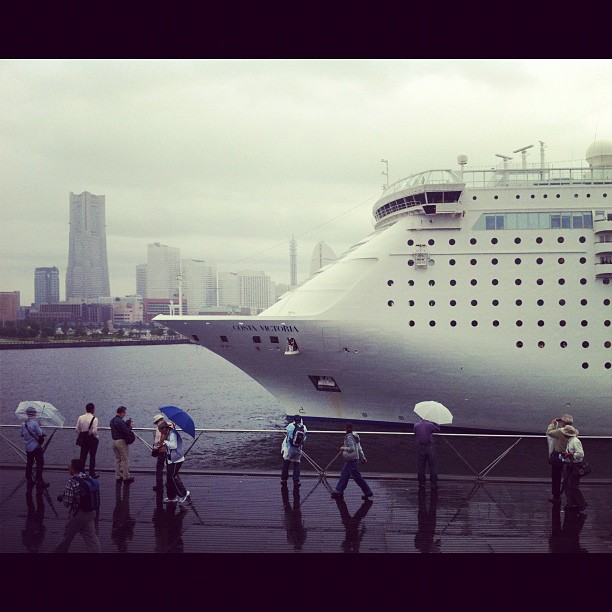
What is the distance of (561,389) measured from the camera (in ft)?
61.2

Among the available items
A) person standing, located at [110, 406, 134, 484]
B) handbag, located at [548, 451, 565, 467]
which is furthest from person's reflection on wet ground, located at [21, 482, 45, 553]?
handbag, located at [548, 451, 565, 467]

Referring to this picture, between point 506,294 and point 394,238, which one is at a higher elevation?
point 394,238

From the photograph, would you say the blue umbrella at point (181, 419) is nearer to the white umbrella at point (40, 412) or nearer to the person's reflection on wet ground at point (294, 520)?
the person's reflection on wet ground at point (294, 520)

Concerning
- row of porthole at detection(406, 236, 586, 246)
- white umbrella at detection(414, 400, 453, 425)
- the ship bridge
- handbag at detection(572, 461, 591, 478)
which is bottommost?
handbag at detection(572, 461, 591, 478)

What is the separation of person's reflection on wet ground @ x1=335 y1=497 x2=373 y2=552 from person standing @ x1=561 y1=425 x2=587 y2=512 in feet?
10.1

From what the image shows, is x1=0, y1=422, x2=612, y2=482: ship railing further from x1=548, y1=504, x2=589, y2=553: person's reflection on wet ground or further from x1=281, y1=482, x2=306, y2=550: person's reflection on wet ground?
x1=548, y1=504, x2=589, y2=553: person's reflection on wet ground

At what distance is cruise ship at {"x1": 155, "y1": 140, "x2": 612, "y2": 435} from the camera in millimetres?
18750

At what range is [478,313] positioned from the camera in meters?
19.1

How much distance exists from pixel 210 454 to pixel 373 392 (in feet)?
20.1

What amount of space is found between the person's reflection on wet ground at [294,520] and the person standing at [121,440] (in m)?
2.82

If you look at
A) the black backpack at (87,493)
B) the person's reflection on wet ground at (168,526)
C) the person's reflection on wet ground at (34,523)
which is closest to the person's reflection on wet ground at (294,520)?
the person's reflection on wet ground at (168,526)

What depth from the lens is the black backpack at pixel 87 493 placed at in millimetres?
5957
